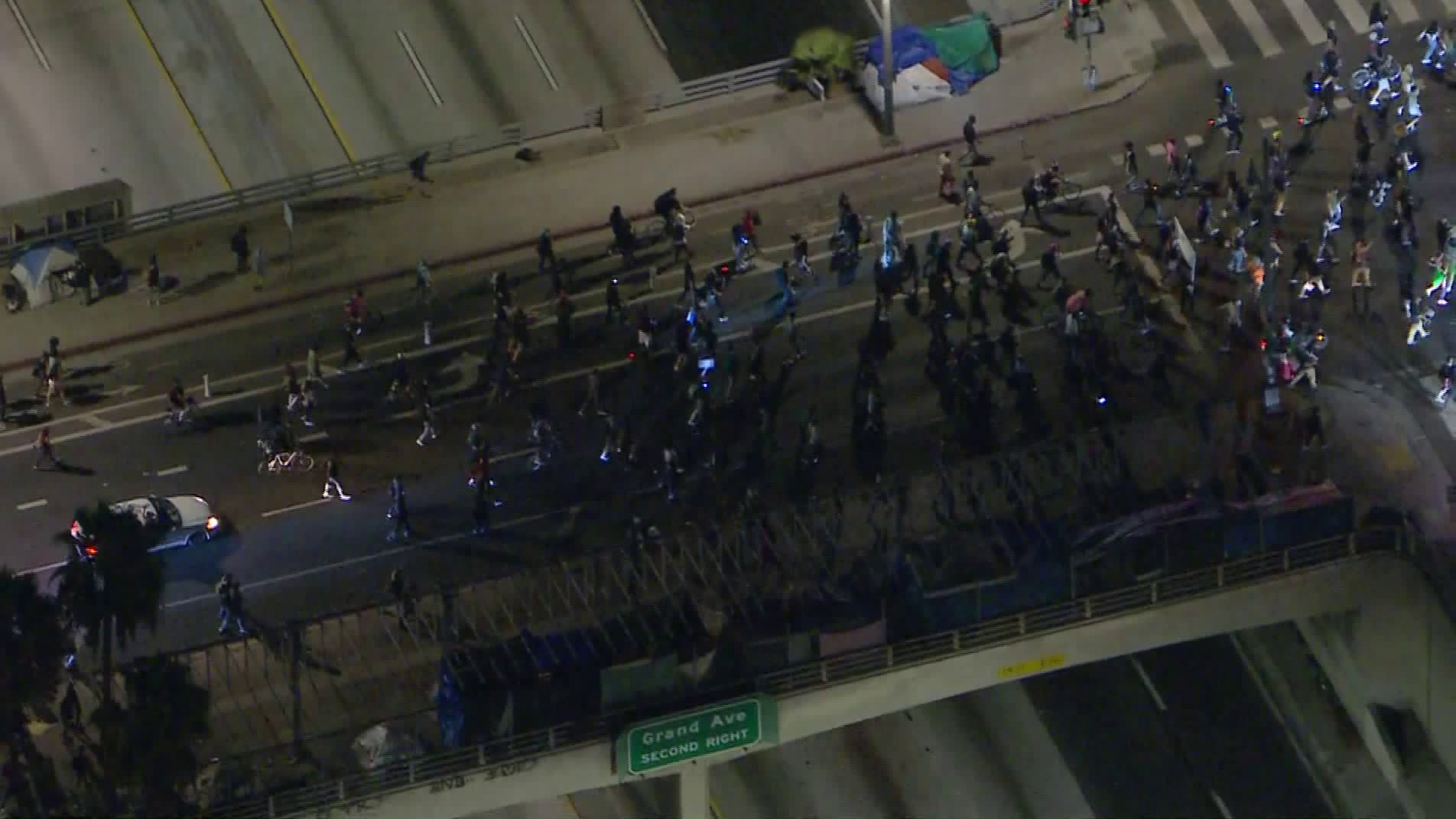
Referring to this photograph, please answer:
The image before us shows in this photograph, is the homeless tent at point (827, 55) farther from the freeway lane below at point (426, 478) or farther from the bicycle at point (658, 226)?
the freeway lane below at point (426, 478)

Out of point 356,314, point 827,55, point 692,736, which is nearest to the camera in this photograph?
point 692,736

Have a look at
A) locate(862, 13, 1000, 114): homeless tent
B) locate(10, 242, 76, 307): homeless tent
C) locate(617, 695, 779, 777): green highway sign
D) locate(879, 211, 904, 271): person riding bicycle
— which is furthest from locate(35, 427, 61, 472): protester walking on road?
locate(862, 13, 1000, 114): homeless tent

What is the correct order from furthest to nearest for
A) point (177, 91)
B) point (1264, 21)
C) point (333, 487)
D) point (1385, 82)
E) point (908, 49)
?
point (177, 91), point (1264, 21), point (908, 49), point (1385, 82), point (333, 487)

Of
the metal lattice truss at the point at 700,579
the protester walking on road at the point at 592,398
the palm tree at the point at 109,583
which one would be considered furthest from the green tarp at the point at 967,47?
the palm tree at the point at 109,583

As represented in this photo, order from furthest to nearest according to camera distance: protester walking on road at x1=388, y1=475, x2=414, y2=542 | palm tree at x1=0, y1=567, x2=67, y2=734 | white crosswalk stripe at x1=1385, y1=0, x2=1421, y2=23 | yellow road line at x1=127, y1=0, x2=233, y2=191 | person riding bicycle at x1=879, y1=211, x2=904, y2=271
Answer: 1. yellow road line at x1=127, y1=0, x2=233, y2=191
2. white crosswalk stripe at x1=1385, y1=0, x2=1421, y2=23
3. person riding bicycle at x1=879, y1=211, x2=904, y2=271
4. protester walking on road at x1=388, y1=475, x2=414, y2=542
5. palm tree at x1=0, y1=567, x2=67, y2=734

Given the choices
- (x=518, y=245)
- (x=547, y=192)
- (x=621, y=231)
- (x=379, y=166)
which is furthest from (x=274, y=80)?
(x=621, y=231)

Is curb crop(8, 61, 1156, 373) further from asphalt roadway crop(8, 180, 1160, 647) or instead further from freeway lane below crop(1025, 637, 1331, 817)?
freeway lane below crop(1025, 637, 1331, 817)

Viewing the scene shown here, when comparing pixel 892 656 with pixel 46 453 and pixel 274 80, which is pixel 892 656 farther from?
pixel 274 80
